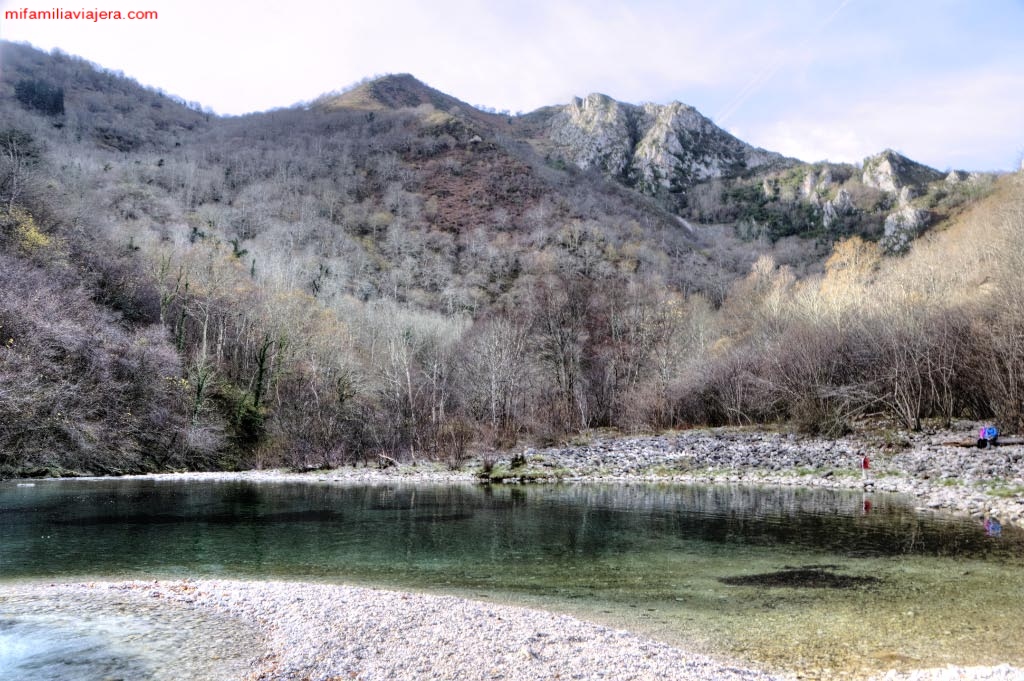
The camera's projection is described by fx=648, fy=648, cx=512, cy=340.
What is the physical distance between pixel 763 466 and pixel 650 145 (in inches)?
6202

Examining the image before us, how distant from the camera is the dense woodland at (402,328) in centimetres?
3108

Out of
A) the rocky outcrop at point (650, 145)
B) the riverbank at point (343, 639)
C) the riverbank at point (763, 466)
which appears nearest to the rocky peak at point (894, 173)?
the rocky outcrop at point (650, 145)

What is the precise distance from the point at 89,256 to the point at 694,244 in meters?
90.4

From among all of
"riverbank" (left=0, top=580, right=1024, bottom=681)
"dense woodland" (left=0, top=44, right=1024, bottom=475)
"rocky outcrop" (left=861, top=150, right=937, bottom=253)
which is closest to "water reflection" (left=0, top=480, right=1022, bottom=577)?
"riverbank" (left=0, top=580, right=1024, bottom=681)

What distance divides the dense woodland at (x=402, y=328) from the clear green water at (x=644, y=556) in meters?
6.66

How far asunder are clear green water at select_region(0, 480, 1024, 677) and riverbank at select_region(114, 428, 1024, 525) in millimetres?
2304

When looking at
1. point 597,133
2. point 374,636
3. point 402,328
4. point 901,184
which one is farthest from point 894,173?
point 374,636

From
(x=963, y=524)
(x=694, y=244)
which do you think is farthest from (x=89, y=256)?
(x=694, y=244)

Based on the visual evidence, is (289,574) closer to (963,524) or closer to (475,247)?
(963,524)

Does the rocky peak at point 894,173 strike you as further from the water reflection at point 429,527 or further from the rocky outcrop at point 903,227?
the water reflection at point 429,527

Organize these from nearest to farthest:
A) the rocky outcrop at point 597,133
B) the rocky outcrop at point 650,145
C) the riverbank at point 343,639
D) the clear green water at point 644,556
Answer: the riverbank at point 343,639 → the clear green water at point 644,556 → the rocky outcrop at point 597,133 → the rocky outcrop at point 650,145

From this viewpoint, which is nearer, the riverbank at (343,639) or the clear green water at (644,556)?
the riverbank at (343,639)

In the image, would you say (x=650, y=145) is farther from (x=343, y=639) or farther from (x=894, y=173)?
(x=343, y=639)

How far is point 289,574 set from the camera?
13.7 meters
